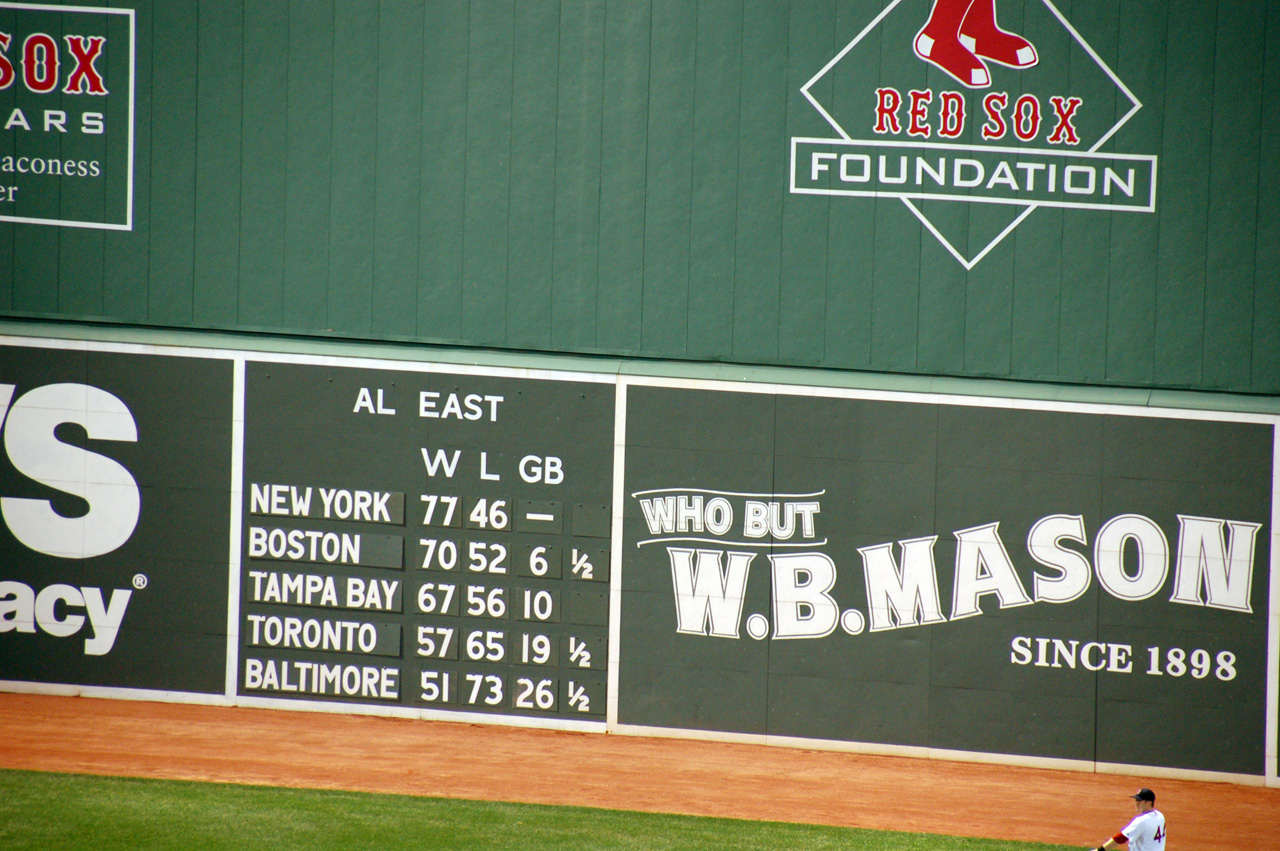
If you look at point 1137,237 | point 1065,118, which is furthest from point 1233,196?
point 1065,118

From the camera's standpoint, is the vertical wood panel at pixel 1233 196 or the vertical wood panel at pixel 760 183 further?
the vertical wood panel at pixel 760 183

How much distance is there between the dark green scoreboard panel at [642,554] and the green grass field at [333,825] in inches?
84.4

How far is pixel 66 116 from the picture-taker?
12.7 m

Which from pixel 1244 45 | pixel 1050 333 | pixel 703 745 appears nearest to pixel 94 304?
pixel 703 745

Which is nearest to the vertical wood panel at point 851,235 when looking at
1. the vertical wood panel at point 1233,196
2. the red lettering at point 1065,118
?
the red lettering at point 1065,118

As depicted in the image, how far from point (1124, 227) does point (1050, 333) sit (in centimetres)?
120

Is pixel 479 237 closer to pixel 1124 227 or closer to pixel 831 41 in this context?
pixel 831 41

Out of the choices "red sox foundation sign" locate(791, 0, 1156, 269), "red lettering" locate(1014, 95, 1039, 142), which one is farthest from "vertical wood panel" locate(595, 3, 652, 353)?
"red lettering" locate(1014, 95, 1039, 142)

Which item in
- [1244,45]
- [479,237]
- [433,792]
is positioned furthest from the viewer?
[479,237]

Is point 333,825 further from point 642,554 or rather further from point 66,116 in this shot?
point 66,116

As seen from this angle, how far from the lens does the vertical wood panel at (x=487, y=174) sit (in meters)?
12.3

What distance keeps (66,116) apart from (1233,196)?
37.4ft

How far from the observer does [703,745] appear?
39.9 feet

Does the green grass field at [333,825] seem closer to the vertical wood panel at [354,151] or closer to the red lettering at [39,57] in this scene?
the vertical wood panel at [354,151]
